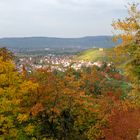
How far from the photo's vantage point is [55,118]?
38156mm

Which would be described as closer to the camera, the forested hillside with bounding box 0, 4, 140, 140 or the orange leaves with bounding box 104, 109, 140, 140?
the forested hillside with bounding box 0, 4, 140, 140

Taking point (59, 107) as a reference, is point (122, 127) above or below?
below

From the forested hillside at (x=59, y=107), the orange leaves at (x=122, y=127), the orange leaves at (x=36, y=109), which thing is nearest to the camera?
the forested hillside at (x=59, y=107)

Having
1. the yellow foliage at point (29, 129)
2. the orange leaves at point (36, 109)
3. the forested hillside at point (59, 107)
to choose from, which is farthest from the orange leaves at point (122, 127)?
the yellow foliage at point (29, 129)

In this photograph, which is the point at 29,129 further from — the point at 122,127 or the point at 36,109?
the point at 122,127

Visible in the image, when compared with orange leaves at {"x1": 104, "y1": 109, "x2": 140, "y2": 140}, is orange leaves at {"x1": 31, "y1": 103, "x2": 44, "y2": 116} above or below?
above

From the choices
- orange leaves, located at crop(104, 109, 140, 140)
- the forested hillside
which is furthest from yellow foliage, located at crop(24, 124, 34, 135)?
orange leaves, located at crop(104, 109, 140, 140)

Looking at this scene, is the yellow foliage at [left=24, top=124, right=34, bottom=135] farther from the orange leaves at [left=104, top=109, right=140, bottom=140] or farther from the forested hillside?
the orange leaves at [left=104, top=109, right=140, bottom=140]

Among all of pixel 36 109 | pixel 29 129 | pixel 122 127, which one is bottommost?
pixel 122 127

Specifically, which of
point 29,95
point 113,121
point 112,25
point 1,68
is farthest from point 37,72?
point 112,25

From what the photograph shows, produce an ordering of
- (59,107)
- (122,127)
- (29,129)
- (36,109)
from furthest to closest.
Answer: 1. (122,127)
2. (59,107)
3. (36,109)
4. (29,129)

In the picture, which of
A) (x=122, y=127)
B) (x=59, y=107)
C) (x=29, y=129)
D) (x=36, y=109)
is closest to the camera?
(x=29, y=129)

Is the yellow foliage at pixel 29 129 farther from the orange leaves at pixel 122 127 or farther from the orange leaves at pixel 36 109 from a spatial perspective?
the orange leaves at pixel 122 127

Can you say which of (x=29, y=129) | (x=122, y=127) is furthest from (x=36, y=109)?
(x=122, y=127)
